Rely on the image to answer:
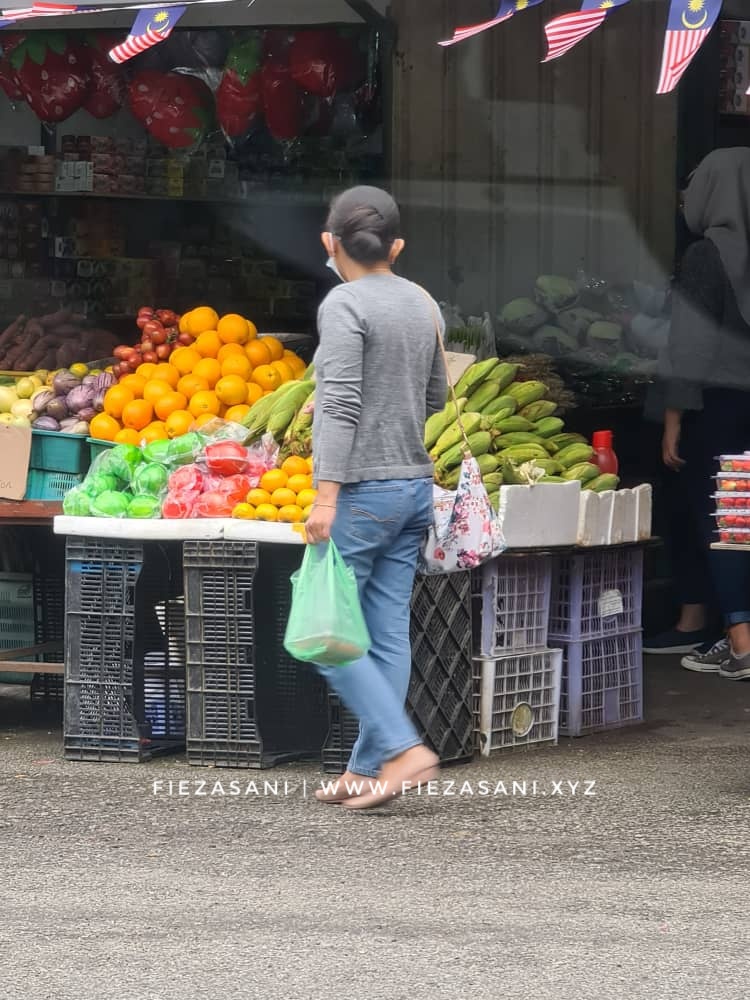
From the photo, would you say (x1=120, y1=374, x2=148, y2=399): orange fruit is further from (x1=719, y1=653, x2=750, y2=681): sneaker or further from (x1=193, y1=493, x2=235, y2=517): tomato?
(x1=719, y1=653, x2=750, y2=681): sneaker

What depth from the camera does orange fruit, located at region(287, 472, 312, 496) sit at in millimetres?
6215

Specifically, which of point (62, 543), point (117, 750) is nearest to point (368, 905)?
point (117, 750)

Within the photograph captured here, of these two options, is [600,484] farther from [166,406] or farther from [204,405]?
[166,406]

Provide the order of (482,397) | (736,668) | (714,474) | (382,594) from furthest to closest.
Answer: (714,474)
(736,668)
(482,397)
(382,594)

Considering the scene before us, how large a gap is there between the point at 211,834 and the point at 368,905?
885 mm

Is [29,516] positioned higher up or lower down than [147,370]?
lower down

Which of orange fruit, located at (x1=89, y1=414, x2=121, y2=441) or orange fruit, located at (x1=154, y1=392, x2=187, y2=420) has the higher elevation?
orange fruit, located at (x1=154, y1=392, x2=187, y2=420)

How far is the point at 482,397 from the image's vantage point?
22.7ft

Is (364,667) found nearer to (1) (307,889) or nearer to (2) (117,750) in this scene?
(1) (307,889)

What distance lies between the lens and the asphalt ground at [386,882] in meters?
4.16

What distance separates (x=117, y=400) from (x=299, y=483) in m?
1.05

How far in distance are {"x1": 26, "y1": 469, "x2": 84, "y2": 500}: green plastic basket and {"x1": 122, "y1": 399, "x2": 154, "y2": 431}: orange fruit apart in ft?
0.96

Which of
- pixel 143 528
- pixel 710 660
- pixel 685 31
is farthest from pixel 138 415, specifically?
pixel 710 660

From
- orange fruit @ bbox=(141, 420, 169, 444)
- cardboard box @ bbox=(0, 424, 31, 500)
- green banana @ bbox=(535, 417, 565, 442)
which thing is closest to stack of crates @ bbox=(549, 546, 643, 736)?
green banana @ bbox=(535, 417, 565, 442)
